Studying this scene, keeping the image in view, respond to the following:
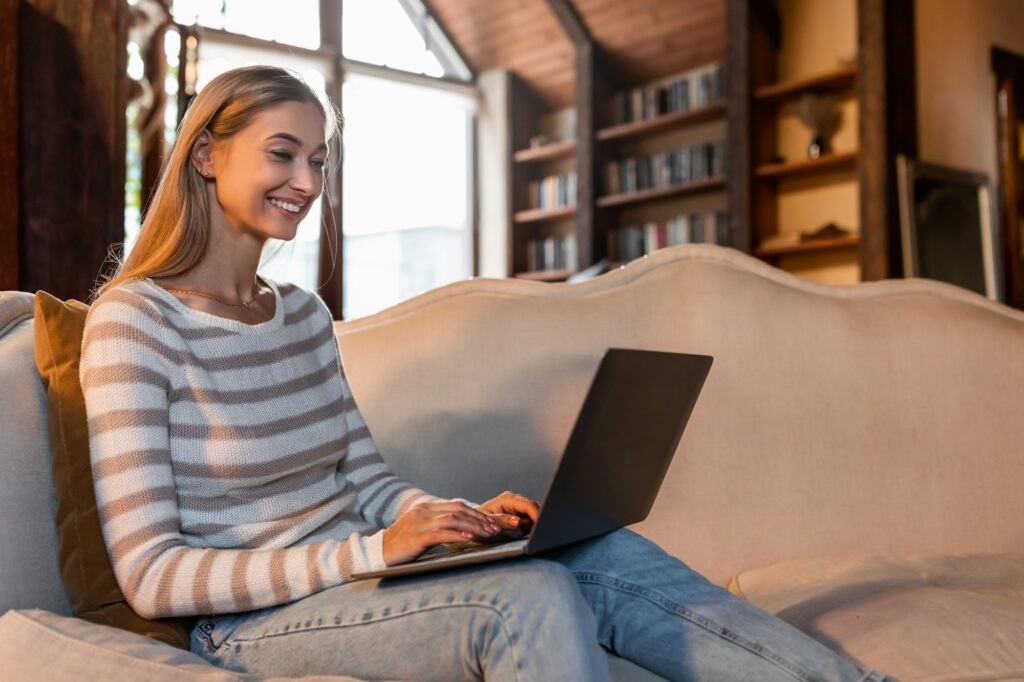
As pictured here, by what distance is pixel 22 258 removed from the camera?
215 centimetres

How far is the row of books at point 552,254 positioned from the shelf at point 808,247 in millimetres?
1531

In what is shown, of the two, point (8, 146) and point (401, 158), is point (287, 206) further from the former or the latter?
point (401, 158)

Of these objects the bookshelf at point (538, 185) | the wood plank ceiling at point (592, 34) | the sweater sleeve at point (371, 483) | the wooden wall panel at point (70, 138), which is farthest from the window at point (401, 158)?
the sweater sleeve at point (371, 483)

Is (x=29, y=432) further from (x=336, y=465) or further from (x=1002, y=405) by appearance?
(x=1002, y=405)

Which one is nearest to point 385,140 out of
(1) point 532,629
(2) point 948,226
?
(2) point 948,226

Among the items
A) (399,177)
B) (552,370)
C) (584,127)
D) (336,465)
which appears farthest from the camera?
(399,177)

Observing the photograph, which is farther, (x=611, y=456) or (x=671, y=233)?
(x=671, y=233)

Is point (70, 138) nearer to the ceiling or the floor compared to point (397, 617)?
nearer to the ceiling

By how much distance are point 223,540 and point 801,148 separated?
15.4 ft

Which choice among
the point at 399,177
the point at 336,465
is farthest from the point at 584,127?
the point at 336,465

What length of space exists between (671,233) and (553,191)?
109cm

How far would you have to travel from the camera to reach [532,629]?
100 cm

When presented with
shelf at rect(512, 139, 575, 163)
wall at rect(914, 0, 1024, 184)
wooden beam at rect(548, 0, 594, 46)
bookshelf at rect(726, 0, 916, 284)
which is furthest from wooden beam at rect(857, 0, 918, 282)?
shelf at rect(512, 139, 575, 163)

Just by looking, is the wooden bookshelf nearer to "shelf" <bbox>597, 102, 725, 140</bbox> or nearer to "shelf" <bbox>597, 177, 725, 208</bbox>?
"shelf" <bbox>597, 177, 725, 208</bbox>
